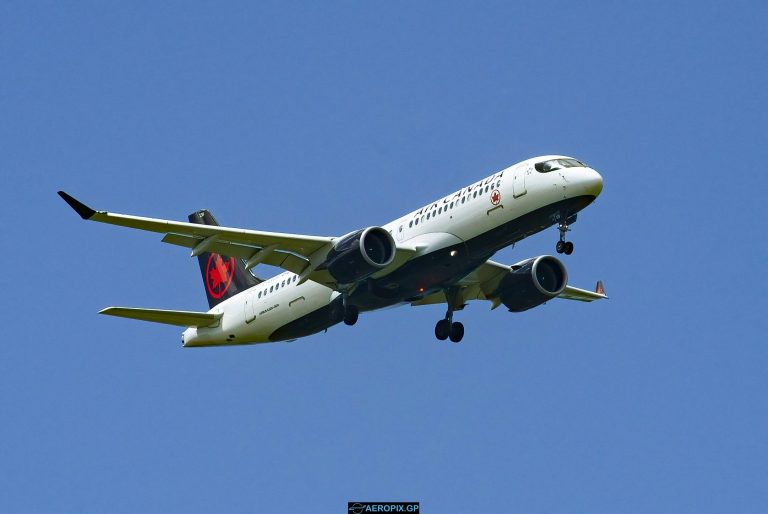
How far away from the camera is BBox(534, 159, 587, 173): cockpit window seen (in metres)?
50.3

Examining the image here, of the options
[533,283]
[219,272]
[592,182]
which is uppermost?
[592,182]

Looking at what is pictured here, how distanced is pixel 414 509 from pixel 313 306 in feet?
34.3

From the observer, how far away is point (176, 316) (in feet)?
189

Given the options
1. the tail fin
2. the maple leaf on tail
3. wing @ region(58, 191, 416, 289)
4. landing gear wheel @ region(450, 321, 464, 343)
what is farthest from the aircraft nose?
the maple leaf on tail

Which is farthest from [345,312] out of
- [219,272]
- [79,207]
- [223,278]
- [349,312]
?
[79,207]

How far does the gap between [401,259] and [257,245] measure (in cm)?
529

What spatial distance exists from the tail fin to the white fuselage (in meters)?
1.70

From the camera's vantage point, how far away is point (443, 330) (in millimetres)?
57531

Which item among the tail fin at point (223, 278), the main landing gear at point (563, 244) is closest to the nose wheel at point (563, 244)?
the main landing gear at point (563, 244)

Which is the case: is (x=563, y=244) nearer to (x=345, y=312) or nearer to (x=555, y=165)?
(x=555, y=165)

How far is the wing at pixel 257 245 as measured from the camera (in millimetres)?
49656

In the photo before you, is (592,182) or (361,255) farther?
(361,255)

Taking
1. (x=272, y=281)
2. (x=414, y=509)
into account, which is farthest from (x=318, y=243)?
(x=414, y=509)

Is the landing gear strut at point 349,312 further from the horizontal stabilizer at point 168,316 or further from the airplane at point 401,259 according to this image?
the horizontal stabilizer at point 168,316
